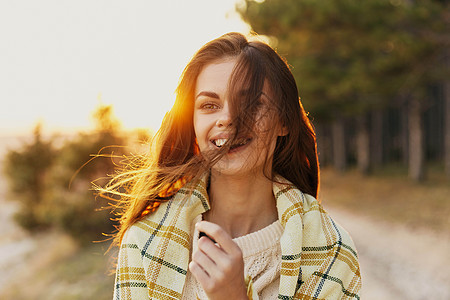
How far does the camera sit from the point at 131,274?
Answer: 1600 mm

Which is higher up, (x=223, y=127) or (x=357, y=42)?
Result: (x=357, y=42)

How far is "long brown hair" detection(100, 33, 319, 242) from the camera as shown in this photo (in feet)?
4.96

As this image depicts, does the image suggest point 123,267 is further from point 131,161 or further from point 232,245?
point 232,245

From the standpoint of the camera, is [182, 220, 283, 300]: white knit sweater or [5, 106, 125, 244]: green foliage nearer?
[182, 220, 283, 300]: white knit sweater

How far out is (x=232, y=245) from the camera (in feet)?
3.89

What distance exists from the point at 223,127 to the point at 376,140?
21.7 m

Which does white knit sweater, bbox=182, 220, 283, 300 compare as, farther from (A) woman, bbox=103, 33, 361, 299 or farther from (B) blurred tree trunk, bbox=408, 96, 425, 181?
(B) blurred tree trunk, bbox=408, 96, 425, 181

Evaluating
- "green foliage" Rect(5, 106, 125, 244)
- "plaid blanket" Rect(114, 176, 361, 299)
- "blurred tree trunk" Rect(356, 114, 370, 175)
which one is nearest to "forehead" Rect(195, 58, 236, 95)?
"plaid blanket" Rect(114, 176, 361, 299)

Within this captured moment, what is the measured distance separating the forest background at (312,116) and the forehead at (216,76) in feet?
13.6

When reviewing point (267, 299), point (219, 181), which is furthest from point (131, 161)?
point (267, 299)

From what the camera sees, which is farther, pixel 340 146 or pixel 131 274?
pixel 340 146

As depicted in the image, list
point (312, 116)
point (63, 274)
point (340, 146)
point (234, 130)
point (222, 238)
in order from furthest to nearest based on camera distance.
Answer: point (340, 146)
point (312, 116)
point (63, 274)
point (234, 130)
point (222, 238)

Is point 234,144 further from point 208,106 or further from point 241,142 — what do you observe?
point 208,106

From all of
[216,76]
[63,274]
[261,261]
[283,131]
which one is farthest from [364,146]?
[216,76]
